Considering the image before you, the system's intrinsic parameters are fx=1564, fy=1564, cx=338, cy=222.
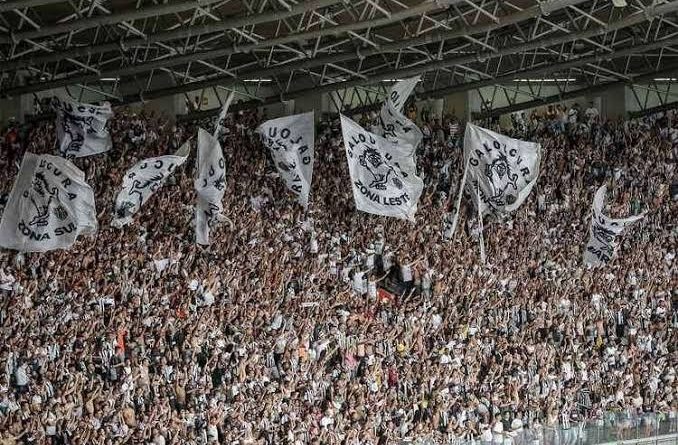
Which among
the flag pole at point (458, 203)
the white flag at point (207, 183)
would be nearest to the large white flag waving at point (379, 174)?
the flag pole at point (458, 203)

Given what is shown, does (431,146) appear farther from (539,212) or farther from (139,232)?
(139,232)

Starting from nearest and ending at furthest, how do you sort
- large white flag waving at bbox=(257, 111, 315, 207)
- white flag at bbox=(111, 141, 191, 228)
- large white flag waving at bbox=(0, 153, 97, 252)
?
large white flag waving at bbox=(0, 153, 97, 252) → white flag at bbox=(111, 141, 191, 228) → large white flag waving at bbox=(257, 111, 315, 207)

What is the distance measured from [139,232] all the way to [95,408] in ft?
15.5

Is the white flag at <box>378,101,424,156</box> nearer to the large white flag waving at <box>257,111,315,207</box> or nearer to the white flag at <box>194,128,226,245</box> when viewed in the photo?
the large white flag waving at <box>257,111,315,207</box>

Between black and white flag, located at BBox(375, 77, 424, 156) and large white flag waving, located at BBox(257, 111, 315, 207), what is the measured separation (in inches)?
55.6

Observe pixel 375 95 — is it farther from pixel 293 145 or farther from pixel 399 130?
pixel 399 130

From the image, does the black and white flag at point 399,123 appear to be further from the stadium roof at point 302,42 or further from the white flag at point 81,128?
the white flag at point 81,128

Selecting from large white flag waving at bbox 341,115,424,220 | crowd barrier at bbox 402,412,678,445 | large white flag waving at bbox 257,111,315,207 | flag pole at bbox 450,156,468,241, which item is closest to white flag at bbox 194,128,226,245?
large white flag waving at bbox 257,111,315,207

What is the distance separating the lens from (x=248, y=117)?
33.8m

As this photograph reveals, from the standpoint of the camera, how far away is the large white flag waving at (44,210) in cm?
2580

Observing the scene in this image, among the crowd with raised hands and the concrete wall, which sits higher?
the concrete wall

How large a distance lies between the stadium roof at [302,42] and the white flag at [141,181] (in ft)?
6.56

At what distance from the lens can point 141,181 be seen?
27656 millimetres

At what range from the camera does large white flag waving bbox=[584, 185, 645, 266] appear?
34.2 meters
